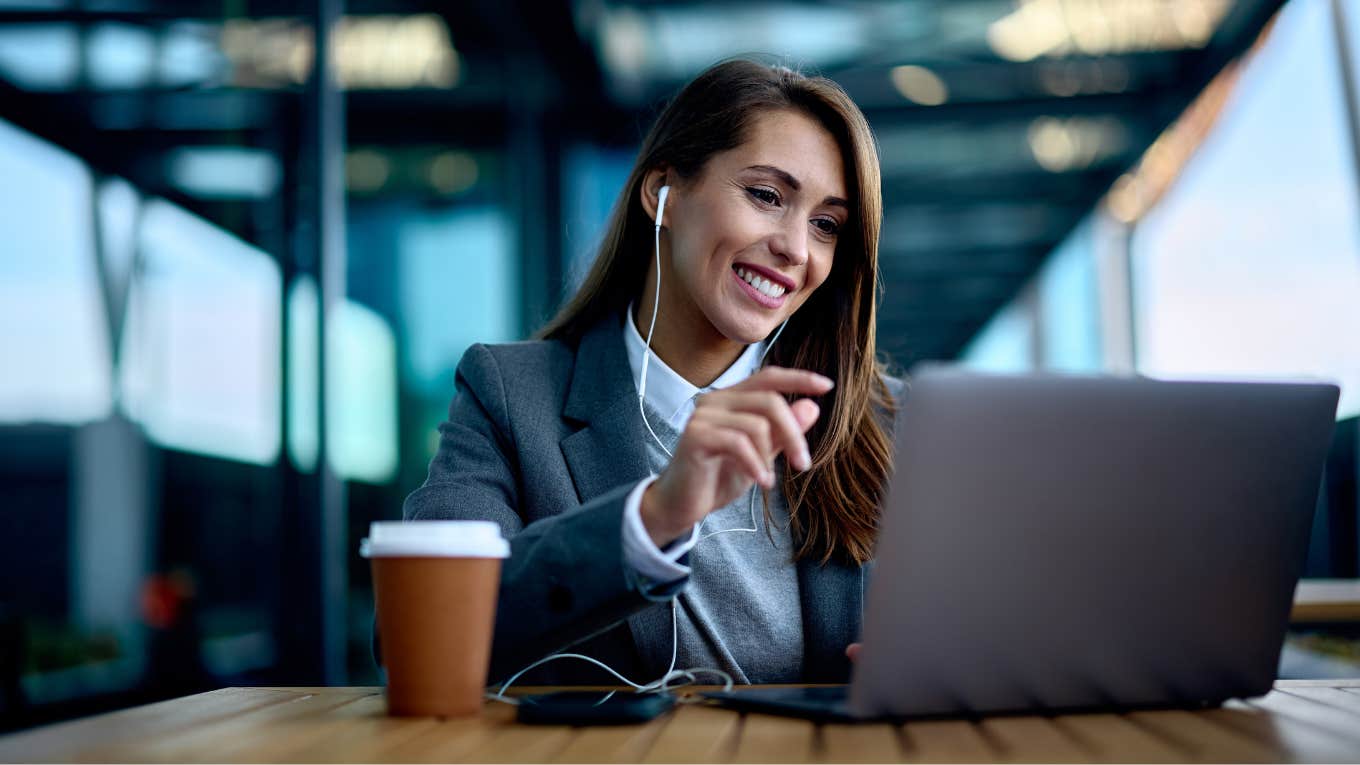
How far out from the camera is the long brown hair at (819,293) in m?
1.99

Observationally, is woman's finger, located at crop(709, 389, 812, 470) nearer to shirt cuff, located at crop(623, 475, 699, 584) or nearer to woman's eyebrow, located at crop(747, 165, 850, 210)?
shirt cuff, located at crop(623, 475, 699, 584)

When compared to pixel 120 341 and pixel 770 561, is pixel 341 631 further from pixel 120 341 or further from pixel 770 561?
pixel 770 561

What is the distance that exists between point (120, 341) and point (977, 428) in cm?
222

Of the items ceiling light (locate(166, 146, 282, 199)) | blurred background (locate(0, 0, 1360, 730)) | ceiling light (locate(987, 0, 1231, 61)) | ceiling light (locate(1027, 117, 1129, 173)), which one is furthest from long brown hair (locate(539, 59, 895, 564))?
ceiling light (locate(1027, 117, 1129, 173))

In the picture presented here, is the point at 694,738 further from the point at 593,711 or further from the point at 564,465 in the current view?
the point at 564,465

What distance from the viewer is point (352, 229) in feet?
13.0

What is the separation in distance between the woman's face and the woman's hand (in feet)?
2.68

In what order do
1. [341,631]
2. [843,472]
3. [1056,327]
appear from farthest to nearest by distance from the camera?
→ 1. [1056,327]
2. [341,631]
3. [843,472]

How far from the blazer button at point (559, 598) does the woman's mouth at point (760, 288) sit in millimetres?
835

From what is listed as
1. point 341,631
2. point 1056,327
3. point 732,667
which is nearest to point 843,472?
point 732,667

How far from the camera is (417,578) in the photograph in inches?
43.3

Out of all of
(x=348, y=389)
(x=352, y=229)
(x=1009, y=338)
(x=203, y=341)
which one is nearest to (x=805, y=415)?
(x=203, y=341)

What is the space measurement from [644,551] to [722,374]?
3.12 ft

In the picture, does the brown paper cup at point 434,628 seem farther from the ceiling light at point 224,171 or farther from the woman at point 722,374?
the ceiling light at point 224,171
